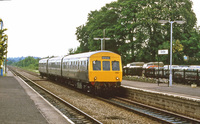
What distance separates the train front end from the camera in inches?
730

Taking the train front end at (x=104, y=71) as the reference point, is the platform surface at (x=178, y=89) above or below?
below

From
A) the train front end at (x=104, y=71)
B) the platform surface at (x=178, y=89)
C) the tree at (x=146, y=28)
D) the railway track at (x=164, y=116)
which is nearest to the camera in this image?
the railway track at (x=164, y=116)

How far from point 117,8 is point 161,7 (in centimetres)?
1133

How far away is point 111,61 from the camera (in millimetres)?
19297

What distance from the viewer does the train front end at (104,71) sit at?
1853cm

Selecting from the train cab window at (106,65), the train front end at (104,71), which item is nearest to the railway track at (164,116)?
the train front end at (104,71)

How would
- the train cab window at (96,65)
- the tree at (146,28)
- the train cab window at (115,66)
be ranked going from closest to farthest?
the train cab window at (96,65), the train cab window at (115,66), the tree at (146,28)

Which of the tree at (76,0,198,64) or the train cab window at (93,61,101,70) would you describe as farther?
the tree at (76,0,198,64)

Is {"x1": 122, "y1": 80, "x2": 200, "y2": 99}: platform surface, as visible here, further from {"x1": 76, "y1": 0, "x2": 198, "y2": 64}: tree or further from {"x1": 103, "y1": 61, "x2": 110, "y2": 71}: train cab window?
{"x1": 76, "y1": 0, "x2": 198, "y2": 64}: tree

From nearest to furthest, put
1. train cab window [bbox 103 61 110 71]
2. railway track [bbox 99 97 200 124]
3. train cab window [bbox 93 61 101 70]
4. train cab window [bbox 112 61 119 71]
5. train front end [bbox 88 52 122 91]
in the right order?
1. railway track [bbox 99 97 200 124]
2. train front end [bbox 88 52 122 91]
3. train cab window [bbox 93 61 101 70]
4. train cab window [bbox 103 61 110 71]
5. train cab window [bbox 112 61 119 71]

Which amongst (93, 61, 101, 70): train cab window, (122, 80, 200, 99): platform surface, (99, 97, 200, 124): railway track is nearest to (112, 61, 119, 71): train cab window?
(93, 61, 101, 70): train cab window

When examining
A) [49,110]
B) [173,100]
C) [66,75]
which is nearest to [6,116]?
[49,110]

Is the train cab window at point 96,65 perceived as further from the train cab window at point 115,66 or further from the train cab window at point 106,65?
the train cab window at point 115,66

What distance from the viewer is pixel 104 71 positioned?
18781 mm
